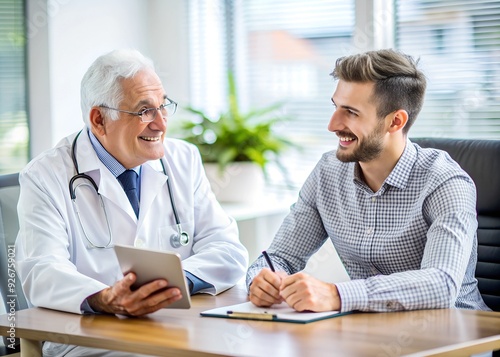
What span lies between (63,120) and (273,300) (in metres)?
2.14

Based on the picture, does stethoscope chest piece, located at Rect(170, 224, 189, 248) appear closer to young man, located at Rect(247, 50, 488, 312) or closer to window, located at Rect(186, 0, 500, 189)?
young man, located at Rect(247, 50, 488, 312)

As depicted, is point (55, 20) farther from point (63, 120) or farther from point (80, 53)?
point (63, 120)

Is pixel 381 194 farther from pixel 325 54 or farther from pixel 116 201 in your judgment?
pixel 325 54

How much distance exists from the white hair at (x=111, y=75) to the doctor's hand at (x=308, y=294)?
2.80 feet

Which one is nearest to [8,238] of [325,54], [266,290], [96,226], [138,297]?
[96,226]

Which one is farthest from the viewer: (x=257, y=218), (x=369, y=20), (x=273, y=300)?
(x=257, y=218)

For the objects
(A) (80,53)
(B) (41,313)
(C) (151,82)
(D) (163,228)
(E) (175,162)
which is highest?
(A) (80,53)

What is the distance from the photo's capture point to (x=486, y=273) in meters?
2.29

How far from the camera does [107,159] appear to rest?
7.57 ft

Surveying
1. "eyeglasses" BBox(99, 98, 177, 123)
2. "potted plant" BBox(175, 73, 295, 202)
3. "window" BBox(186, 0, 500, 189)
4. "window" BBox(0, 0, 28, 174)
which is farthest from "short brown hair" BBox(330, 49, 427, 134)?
"window" BBox(0, 0, 28, 174)

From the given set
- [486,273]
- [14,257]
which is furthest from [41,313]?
[486,273]

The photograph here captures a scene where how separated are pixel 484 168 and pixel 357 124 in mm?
422

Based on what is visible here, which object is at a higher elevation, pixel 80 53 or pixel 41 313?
pixel 80 53

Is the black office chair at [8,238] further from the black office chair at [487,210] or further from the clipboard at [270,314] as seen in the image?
the black office chair at [487,210]
